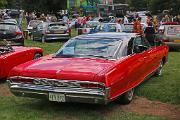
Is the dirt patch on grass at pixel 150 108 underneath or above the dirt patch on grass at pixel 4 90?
underneath

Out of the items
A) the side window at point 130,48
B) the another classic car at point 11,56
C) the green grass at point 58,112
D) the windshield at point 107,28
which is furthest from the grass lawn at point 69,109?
the windshield at point 107,28

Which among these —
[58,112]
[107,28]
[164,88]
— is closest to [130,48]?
[164,88]

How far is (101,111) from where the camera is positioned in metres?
7.71

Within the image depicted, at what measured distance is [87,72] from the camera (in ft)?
23.4

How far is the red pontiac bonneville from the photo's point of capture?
7.04 m

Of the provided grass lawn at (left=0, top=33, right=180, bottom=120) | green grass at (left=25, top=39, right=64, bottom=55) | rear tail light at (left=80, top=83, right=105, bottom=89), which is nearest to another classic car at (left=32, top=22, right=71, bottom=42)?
green grass at (left=25, top=39, right=64, bottom=55)

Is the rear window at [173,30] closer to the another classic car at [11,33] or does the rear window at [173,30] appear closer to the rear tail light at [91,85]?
the another classic car at [11,33]

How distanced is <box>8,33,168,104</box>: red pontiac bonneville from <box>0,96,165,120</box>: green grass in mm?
333

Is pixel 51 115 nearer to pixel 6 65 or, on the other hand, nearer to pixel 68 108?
pixel 68 108

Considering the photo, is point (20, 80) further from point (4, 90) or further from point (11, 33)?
point (11, 33)

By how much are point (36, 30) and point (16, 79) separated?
19277 mm

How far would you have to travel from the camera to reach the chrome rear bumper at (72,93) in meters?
6.96

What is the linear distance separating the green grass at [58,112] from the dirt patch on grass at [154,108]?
0.88ft

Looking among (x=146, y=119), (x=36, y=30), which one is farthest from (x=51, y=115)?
(x=36, y=30)
